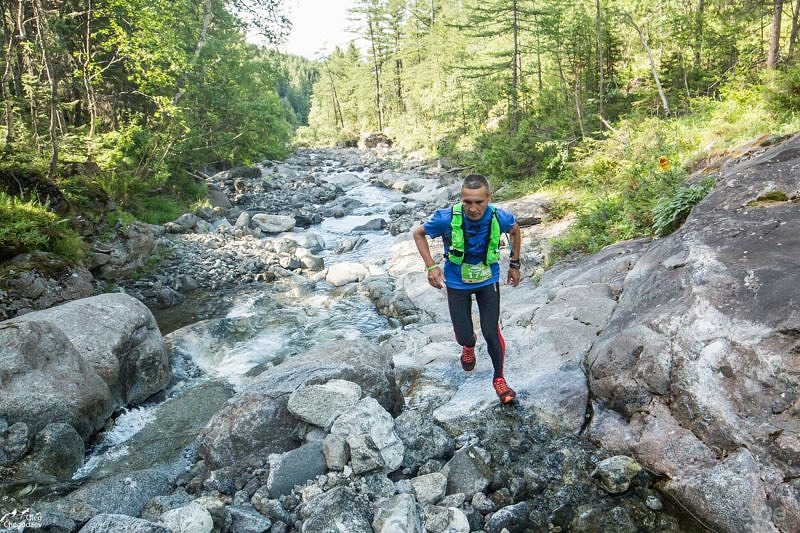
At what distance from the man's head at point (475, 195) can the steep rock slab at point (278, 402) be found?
2.13 m

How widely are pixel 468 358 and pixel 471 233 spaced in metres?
1.77

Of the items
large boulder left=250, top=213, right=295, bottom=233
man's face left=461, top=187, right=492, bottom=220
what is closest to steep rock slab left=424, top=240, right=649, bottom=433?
man's face left=461, top=187, right=492, bottom=220

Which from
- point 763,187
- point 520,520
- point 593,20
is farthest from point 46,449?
point 593,20

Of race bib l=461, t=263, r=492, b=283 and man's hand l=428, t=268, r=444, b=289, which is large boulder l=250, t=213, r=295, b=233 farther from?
race bib l=461, t=263, r=492, b=283

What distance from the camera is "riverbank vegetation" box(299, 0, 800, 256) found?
33.6 ft

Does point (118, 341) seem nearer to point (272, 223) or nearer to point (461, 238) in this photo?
point (461, 238)

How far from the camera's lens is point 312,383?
517cm

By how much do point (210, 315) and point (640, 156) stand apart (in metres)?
10.6

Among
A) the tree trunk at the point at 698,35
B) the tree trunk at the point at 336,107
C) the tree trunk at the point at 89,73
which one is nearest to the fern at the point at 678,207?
the tree trunk at the point at 698,35

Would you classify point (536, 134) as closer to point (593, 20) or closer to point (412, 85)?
point (593, 20)

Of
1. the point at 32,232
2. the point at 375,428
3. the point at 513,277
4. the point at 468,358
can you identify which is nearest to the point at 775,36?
the point at 513,277

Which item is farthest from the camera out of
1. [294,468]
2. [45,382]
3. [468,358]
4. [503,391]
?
[468,358]

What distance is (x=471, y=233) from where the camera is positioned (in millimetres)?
4621

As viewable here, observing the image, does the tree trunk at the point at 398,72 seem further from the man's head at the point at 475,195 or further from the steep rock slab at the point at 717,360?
the man's head at the point at 475,195
